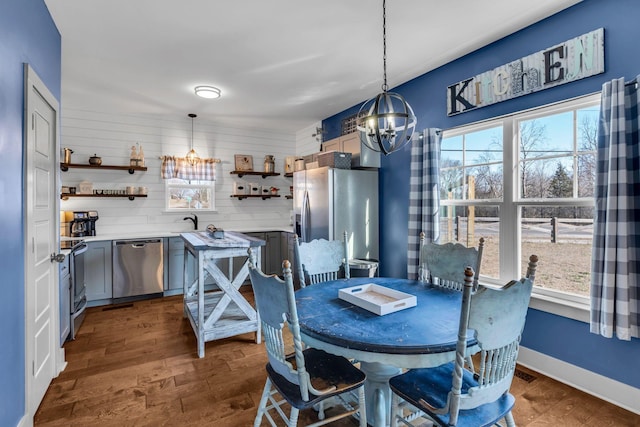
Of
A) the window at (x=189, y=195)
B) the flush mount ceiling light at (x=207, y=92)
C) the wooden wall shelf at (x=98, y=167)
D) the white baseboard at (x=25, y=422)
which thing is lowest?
the white baseboard at (x=25, y=422)

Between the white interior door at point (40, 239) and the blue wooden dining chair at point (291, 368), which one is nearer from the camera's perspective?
the blue wooden dining chair at point (291, 368)

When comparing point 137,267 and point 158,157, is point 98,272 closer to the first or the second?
point 137,267

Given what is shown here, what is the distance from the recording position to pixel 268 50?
3.09 meters

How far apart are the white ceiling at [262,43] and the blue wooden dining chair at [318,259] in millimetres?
1765

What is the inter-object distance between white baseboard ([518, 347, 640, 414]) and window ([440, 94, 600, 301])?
511 mm

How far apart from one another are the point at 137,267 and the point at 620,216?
5.07 meters

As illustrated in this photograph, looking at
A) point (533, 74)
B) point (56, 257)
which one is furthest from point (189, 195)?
point (533, 74)

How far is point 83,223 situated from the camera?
449cm

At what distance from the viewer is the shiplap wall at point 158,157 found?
4738 millimetres

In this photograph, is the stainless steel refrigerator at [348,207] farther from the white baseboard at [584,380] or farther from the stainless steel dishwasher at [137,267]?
the stainless steel dishwasher at [137,267]

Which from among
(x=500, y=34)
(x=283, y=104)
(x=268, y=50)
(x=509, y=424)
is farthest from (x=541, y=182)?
(x=283, y=104)

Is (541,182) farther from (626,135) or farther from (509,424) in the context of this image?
(509,424)

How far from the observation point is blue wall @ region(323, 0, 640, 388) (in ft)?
6.98

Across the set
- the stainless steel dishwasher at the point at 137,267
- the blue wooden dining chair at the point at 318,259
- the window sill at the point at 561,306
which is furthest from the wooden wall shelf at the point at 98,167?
the window sill at the point at 561,306
